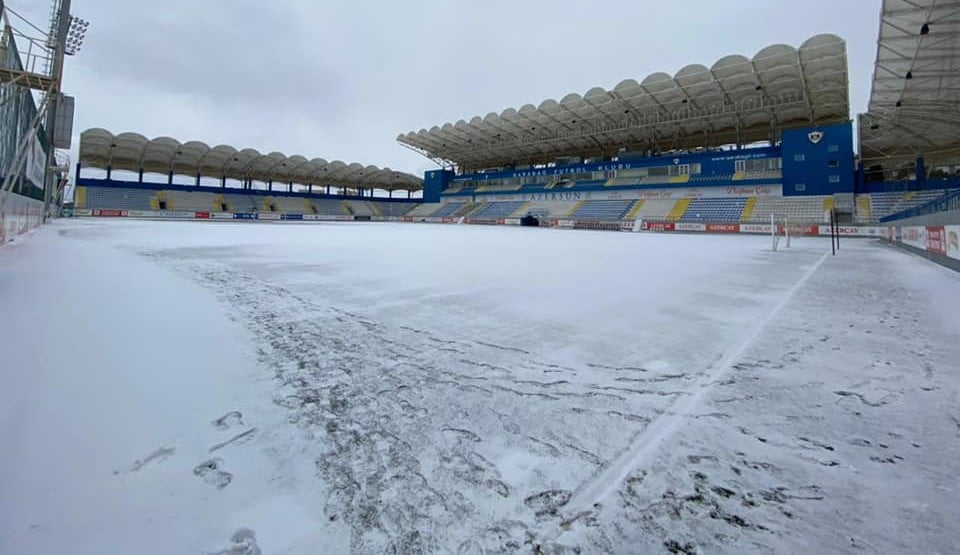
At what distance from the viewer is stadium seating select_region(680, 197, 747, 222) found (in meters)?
31.4

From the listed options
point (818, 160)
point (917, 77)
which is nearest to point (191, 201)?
point (917, 77)

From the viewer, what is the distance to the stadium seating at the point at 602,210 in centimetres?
3812

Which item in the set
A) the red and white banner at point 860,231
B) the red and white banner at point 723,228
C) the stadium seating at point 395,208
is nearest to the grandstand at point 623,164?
the stadium seating at point 395,208

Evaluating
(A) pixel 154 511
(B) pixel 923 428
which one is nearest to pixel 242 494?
(A) pixel 154 511

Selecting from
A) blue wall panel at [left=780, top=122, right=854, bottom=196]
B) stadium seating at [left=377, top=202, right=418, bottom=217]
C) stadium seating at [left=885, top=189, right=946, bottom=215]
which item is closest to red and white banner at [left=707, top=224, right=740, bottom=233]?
blue wall panel at [left=780, top=122, right=854, bottom=196]

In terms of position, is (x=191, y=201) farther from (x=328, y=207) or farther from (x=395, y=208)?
(x=395, y=208)

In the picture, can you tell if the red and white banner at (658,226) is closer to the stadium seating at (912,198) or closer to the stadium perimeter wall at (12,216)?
the stadium seating at (912,198)

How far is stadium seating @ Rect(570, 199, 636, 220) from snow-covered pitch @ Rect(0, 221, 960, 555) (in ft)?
116

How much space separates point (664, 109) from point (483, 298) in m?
37.6

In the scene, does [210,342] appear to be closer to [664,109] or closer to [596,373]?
[596,373]

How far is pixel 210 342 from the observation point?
123 inches

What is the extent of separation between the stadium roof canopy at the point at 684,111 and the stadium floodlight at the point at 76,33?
30042mm

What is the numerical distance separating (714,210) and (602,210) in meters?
9.60

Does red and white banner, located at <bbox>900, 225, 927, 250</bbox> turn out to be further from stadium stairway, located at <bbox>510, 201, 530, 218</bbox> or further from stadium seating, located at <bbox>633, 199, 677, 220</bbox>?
stadium stairway, located at <bbox>510, 201, 530, 218</bbox>
